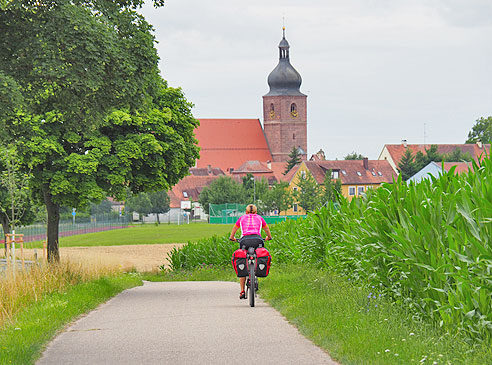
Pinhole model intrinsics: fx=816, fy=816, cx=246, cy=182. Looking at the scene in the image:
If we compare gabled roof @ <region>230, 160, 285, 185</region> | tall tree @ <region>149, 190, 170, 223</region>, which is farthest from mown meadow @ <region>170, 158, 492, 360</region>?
gabled roof @ <region>230, 160, 285, 185</region>

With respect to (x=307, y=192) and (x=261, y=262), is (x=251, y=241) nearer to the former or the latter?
(x=261, y=262)

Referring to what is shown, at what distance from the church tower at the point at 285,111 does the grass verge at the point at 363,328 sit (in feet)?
589

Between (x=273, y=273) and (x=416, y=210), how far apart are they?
9.61 metres

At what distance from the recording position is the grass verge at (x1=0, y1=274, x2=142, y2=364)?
26.2ft

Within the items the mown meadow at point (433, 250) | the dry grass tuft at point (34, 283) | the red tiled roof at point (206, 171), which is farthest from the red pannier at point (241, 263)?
the red tiled roof at point (206, 171)

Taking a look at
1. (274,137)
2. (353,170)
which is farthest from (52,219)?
(274,137)

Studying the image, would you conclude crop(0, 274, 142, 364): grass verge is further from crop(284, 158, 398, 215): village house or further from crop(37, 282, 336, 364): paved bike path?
crop(284, 158, 398, 215): village house

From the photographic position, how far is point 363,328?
8.39 m

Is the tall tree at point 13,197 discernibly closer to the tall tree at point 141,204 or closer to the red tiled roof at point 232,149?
the tall tree at point 141,204

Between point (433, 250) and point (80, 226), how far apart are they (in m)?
91.6

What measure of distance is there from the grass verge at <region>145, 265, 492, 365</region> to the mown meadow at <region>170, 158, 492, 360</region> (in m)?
0.18

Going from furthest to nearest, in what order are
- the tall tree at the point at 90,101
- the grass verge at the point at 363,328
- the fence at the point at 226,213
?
the fence at the point at 226,213 → the tall tree at the point at 90,101 → the grass verge at the point at 363,328

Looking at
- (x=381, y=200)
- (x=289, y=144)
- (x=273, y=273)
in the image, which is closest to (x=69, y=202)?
(x=273, y=273)

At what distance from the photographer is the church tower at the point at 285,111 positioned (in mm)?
192250
